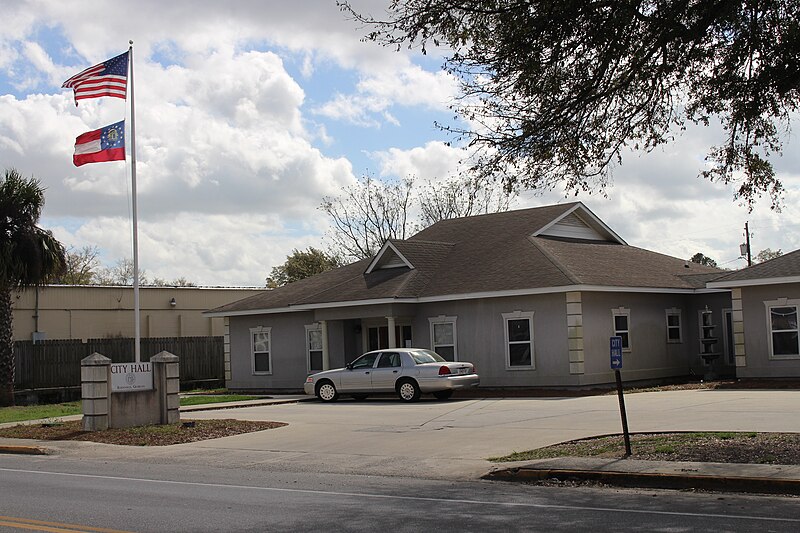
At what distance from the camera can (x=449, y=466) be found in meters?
14.7

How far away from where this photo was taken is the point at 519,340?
28.8 metres

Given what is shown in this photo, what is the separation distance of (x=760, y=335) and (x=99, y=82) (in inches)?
775

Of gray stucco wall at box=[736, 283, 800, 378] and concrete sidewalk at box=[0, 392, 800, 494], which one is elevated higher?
gray stucco wall at box=[736, 283, 800, 378]

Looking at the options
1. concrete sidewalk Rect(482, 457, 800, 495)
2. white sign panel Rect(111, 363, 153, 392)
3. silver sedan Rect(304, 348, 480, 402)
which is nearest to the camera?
concrete sidewalk Rect(482, 457, 800, 495)

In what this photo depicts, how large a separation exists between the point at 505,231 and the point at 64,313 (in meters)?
20.3

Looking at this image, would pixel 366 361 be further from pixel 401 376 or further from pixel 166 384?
pixel 166 384


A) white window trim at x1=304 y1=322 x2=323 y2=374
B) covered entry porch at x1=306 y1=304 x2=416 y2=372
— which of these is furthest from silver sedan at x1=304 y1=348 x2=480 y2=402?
white window trim at x1=304 y1=322 x2=323 y2=374

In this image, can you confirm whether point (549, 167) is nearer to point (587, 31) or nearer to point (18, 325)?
point (587, 31)

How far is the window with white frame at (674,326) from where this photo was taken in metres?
32.2

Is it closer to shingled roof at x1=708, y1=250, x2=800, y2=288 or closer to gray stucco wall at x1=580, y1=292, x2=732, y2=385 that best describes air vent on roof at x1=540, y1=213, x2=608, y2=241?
gray stucco wall at x1=580, y1=292, x2=732, y2=385

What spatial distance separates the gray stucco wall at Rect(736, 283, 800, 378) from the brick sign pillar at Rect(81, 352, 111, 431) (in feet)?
59.6

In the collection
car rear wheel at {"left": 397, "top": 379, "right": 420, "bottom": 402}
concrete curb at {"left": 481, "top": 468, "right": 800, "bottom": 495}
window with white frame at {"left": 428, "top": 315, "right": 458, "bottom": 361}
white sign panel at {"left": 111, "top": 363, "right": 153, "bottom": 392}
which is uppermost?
window with white frame at {"left": 428, "top": 315, "right": 458, "bottom": 361}

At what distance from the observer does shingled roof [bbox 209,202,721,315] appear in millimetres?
29188

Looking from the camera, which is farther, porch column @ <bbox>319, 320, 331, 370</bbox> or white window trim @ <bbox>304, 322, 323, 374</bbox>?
white window trim @ <bbox>304, 322, 323, 374</bbox>
